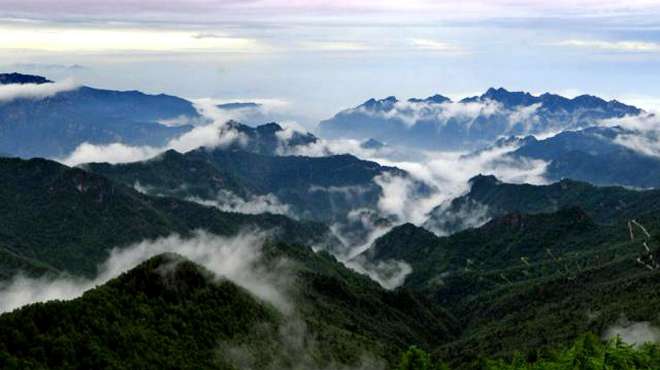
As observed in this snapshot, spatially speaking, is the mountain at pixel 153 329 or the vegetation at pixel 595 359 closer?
the vegetation at pixel 595 359

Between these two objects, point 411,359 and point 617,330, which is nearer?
point 411,359

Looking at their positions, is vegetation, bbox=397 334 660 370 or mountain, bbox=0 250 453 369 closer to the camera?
vegetation, bbox=397 334 660 370

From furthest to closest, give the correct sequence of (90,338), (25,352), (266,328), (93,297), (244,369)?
(266,328)
(244,369)
(93,297)
(90,338)
(25,352)

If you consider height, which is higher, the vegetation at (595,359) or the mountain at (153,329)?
the vegetation at (595,359)

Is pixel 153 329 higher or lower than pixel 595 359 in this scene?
lower

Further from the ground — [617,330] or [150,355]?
[150,355]

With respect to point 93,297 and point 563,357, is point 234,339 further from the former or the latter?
point 563,357

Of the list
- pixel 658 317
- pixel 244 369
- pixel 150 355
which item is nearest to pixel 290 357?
pixel 244 369

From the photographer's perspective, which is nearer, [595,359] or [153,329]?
[595,359]

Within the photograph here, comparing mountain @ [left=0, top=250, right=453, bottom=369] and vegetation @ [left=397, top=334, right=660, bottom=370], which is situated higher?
vegetation @ [left=397, top=334, right=660, bottom=370]

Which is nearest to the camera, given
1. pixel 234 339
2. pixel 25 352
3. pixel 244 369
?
pixel 25 352

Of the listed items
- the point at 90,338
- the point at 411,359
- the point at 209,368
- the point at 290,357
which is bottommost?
the point at 290,357
